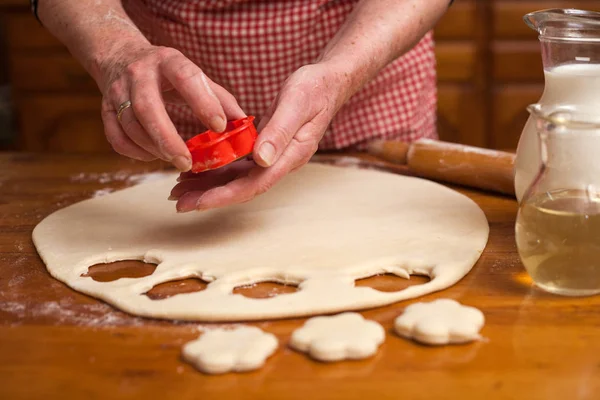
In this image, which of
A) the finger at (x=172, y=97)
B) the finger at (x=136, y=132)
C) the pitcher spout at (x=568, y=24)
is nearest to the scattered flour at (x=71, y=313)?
the finger at (x=136, y=132)

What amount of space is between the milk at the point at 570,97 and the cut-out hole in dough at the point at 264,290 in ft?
1.14

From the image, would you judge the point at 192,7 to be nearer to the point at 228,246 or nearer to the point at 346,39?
the point at 346,39

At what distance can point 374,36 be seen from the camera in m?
1.34

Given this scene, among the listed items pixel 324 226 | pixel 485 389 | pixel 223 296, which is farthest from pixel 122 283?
pixel 485 389

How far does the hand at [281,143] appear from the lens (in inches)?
41.6

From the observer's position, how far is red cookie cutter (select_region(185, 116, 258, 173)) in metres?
1.00

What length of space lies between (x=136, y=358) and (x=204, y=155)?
0.30m

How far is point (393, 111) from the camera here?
1.67 meters

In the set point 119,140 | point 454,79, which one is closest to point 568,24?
point 119,140

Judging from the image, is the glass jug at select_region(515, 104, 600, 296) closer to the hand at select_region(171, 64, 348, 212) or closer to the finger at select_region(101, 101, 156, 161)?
the hand at select_region(171, 64, 348, 212)

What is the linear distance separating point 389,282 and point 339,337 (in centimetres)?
21

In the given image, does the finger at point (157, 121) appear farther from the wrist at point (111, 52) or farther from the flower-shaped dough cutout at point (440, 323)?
the flower-shaped dough cutout at point (440, 323)

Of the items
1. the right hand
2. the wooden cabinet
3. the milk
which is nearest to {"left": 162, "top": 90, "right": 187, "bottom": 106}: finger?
the right hand

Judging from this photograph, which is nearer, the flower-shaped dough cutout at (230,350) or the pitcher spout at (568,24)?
the flower-shaped dough cutout at (230,350)
